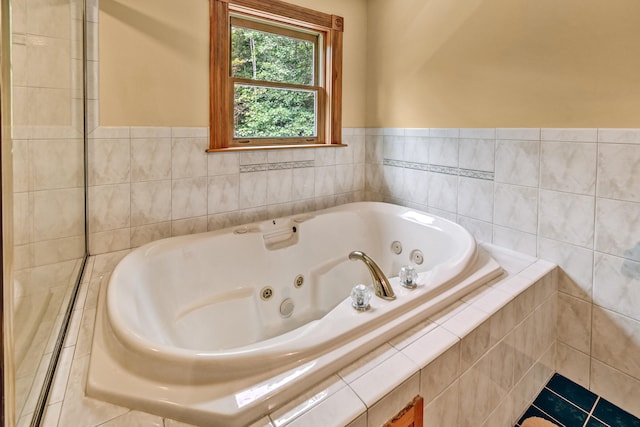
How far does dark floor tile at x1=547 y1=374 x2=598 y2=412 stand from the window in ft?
6.36

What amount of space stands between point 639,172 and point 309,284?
1.66 metres

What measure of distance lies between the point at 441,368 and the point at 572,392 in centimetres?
111

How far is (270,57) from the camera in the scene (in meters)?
2.34

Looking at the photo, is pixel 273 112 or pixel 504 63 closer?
pixel 504 63

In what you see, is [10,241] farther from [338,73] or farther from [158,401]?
[338,73]

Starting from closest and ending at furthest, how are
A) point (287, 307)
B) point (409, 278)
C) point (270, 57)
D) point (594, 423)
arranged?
point (409, 278) → point (594, 423) → point (287, 307) → point (270, 57)

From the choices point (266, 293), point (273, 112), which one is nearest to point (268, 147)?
point (273, 112)

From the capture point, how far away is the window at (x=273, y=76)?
2062 mm

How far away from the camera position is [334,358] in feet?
3.19

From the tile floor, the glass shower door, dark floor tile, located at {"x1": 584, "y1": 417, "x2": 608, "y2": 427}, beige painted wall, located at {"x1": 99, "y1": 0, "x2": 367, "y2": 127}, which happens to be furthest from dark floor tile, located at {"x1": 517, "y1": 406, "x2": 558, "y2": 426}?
beige painted wall, located at {"x1": 99, "y1": 0, "x2": 367, "y2": 127}

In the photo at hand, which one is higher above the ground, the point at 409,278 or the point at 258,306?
the point at 409,278

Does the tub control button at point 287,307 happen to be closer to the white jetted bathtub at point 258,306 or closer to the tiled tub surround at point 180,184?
the white jetted bathtub at point 258,306

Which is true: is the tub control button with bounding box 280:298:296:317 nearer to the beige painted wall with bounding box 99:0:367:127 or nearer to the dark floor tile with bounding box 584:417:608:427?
the beige painted wall with bounding box 99:0:367:127

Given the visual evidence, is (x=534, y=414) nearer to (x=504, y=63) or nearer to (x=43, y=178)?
(x=504, y=63)
